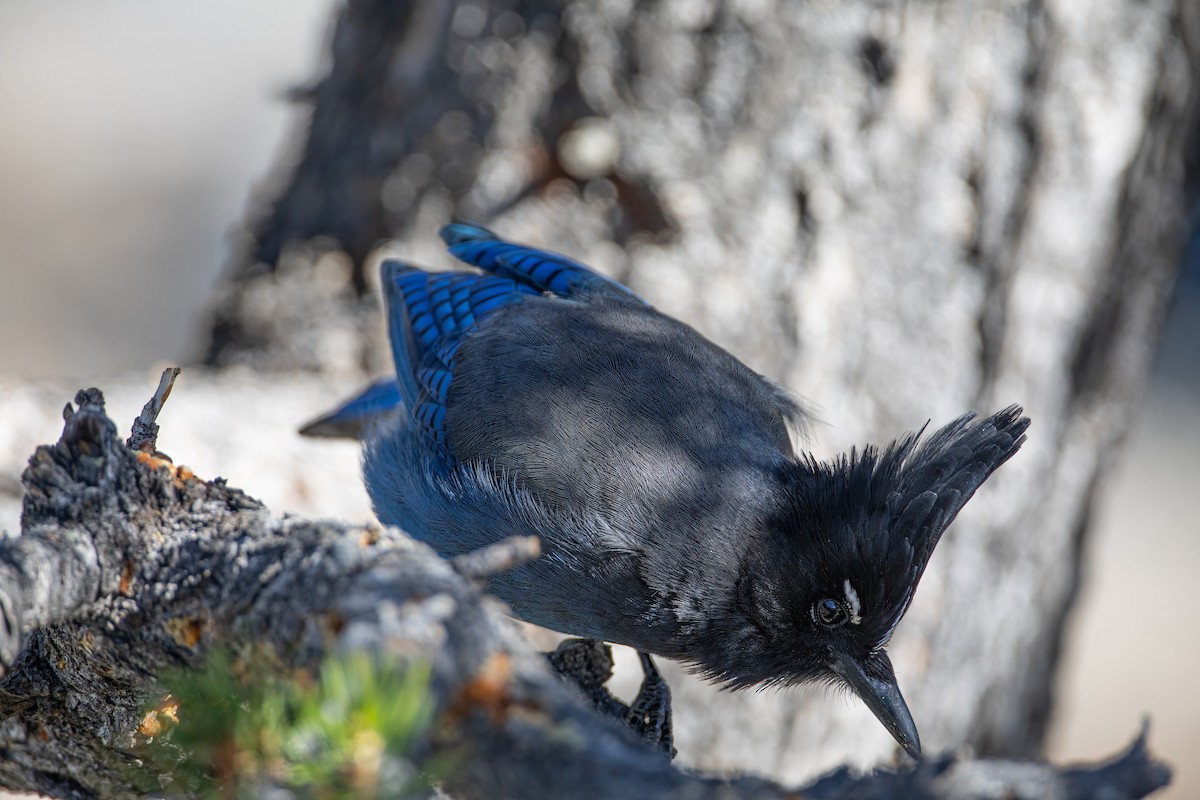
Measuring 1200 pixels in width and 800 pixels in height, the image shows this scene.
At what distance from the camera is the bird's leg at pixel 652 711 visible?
7.47 feet

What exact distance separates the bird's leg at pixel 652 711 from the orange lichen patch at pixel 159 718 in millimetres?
863

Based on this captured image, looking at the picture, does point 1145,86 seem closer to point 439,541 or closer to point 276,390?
point 439,541

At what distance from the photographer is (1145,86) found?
3375 mm

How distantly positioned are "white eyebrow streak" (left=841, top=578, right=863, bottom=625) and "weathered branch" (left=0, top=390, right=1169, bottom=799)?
32.9 inches

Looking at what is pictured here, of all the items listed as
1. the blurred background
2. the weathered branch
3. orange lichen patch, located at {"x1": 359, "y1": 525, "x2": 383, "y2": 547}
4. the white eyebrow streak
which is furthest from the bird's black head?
the blurred background

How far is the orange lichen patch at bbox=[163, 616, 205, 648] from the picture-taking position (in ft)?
4.85

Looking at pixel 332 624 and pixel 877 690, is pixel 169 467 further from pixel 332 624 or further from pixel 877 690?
pixel 877 690

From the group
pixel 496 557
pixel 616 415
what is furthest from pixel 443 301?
pixel 496 557

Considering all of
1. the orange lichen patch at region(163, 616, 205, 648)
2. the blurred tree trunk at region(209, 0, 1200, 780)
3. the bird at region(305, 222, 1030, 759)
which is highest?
the blurred tree trunk at region(209, 0, 1200, 780)

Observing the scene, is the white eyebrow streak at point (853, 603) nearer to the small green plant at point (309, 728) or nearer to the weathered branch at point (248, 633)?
the weathered branch at point (248, 633)

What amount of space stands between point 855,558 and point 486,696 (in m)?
1.02

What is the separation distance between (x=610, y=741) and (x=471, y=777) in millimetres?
141

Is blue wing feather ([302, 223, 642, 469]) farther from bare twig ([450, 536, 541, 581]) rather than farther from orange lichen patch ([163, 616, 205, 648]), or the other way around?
bare twig ([450, 536, 541, 581])

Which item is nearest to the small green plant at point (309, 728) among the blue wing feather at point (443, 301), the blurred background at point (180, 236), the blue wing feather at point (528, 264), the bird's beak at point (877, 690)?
the bird's beak at point (877, 690)
